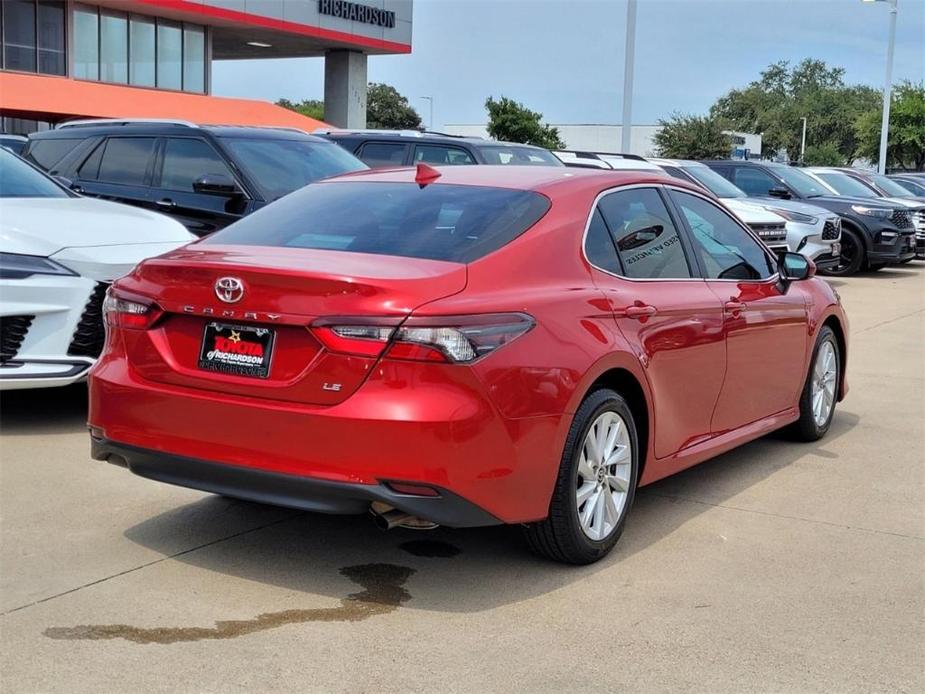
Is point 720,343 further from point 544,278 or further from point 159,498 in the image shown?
point 159,498

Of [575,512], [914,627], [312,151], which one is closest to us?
[914,627]

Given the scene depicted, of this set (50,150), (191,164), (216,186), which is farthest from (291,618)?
(50,150)

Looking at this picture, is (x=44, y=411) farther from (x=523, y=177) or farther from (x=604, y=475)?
(x=604, y=475)

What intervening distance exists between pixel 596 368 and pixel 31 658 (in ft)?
7.56

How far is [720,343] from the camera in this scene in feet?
19.0

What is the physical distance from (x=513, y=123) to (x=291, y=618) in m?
→ 61.8

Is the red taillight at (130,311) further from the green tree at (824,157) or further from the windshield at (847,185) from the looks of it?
the green tree at (824,157)

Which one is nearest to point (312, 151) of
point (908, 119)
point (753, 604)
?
A: point (753, 604)

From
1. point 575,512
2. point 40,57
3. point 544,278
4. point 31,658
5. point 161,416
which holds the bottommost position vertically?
point 31,658

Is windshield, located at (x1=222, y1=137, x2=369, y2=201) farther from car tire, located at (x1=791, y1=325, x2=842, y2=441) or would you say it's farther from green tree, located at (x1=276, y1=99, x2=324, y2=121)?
green tree, located at (x1=276, y1=99, x2=324, y2=121)

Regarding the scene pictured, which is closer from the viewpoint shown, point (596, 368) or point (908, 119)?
point (596, 368)

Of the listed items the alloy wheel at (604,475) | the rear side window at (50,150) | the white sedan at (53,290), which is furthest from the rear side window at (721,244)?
the rear side window at (50,150)

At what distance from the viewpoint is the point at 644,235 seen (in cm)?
551

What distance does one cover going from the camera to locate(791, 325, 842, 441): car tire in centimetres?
705
